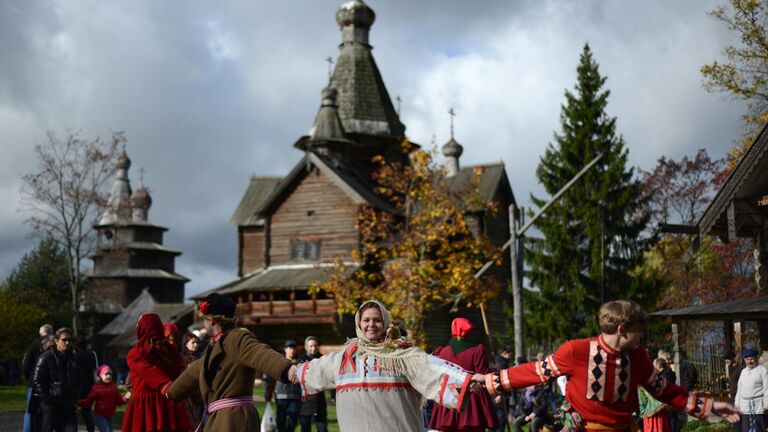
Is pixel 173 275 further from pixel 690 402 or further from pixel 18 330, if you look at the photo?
pixel 690 402

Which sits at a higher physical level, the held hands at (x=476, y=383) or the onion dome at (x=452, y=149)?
the onion dome at (x=452, y=149)

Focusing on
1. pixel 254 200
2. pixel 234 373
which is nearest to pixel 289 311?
pixel 254 200

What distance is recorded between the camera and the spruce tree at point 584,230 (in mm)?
38562

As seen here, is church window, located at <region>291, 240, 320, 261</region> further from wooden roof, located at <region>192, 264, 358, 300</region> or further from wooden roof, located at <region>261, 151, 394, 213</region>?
wooden roof, located at <region>261, 151, 394, 213</region>

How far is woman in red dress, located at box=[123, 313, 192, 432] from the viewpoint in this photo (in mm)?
7871

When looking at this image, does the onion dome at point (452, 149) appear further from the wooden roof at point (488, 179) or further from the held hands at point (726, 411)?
the held hands at point (726, 411)

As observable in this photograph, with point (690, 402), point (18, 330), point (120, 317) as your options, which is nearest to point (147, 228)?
point (120, 317)

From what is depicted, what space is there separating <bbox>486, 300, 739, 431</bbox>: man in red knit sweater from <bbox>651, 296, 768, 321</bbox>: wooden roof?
11531mm

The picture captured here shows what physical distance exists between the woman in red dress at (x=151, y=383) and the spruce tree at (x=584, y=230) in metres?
31.4

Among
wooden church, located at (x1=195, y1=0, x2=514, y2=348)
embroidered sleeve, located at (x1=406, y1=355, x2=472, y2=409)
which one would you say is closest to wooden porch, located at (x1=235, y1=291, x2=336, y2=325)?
wooden church, located at (x1=195, y1=0, x2=514, y2=348)

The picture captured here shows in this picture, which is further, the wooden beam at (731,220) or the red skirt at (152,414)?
the wooden beam at (731,220)

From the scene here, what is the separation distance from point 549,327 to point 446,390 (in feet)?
108

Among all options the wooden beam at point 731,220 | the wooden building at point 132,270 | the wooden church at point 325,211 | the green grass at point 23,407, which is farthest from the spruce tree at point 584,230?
the wooden building at point 132,270

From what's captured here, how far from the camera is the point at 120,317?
220 feet
